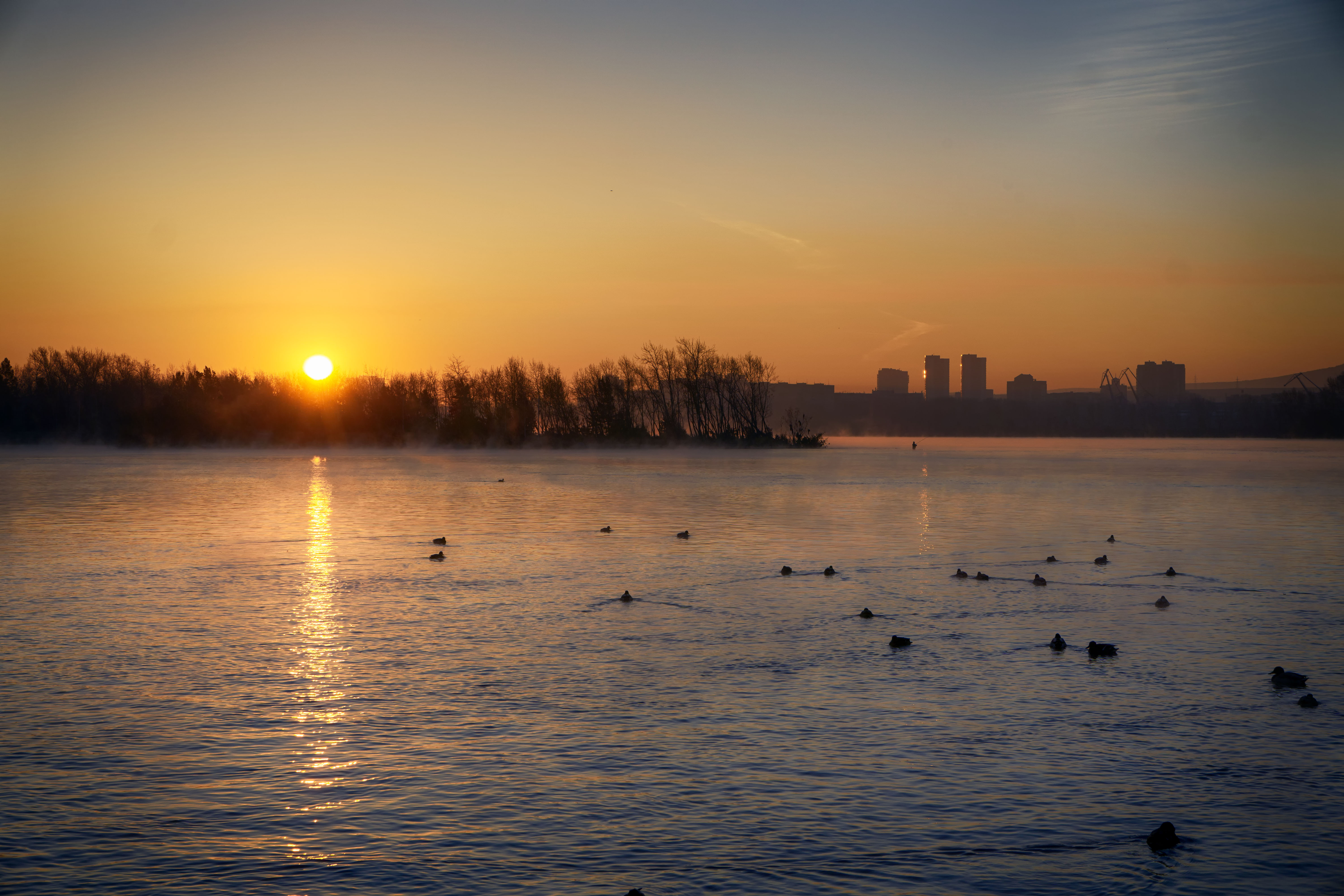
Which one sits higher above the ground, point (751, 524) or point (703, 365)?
point (703, 365)

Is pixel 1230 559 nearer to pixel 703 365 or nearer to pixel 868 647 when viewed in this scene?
pixel 868 647

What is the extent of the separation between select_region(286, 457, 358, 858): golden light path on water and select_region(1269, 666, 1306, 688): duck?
10.1m

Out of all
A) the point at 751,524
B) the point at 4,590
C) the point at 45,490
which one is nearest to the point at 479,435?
the point at 45,490

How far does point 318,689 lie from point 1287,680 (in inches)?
432

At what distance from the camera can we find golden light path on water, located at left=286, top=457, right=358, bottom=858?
870 cm

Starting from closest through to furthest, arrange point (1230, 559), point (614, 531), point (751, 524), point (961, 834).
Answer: point (961, 834), point (1230, 559), point (614, 531), point (751, 524)

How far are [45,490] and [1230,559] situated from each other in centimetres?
4537

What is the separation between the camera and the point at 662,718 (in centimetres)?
1079

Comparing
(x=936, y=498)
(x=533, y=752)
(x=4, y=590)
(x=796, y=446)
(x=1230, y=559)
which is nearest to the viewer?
(x=533, y=752)

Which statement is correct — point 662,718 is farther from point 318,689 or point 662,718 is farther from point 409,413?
point 409,413

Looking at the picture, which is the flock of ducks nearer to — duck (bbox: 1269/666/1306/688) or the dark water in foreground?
duck (bbox: 1269/666/1306/688)

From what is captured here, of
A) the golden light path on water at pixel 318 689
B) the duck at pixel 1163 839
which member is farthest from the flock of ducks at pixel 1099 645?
the golden light path on water at pixel 318 689

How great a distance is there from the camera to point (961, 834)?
7805mm

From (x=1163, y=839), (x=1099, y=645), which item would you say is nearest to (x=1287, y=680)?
(x=1099, y=645)
